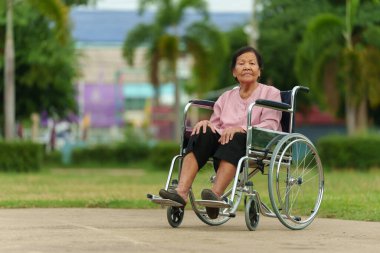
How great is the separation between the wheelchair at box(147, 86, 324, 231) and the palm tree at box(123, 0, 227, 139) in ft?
97.5

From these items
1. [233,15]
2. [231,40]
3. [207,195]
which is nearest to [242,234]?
[207,195]

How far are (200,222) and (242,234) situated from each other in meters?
1.35

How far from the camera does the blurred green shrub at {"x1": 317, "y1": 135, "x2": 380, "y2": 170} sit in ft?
93.2

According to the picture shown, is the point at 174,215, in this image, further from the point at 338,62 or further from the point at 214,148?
the point at 338,62

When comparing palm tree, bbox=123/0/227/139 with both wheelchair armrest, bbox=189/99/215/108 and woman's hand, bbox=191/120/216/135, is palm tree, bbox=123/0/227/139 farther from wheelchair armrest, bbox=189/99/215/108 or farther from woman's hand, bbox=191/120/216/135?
woman's hand, bbox=191/120/216/135

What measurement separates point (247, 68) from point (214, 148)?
0.77 metres

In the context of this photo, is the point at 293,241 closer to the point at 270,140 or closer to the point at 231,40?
the point at 270,140

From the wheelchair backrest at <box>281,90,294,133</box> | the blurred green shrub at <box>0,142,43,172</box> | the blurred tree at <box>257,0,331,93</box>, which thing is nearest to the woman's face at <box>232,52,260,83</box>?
the wheelchair backrest at <box>281,90,294,133</box>

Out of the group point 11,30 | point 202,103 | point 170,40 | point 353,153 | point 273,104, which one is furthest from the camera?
point 170,40

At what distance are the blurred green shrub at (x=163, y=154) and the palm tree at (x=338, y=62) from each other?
18.6 ft

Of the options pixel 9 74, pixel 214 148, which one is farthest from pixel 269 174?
pixel 9 74

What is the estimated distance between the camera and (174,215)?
9.06 metres

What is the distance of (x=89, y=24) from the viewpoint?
82000 millimetres

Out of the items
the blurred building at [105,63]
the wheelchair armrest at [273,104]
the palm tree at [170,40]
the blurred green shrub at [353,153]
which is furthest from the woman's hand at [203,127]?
the blurred building at [105,63]
